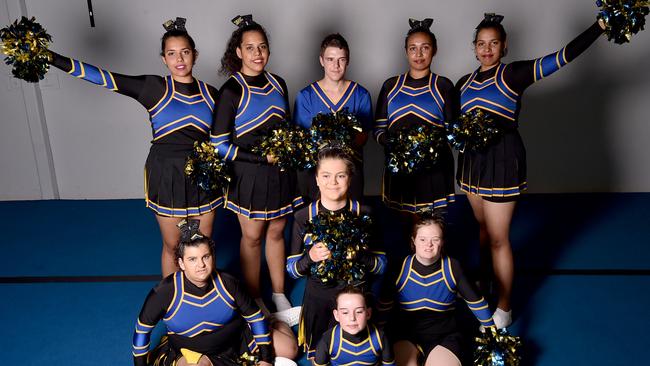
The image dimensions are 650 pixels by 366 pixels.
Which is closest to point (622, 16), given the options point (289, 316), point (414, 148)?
point (414, 148)

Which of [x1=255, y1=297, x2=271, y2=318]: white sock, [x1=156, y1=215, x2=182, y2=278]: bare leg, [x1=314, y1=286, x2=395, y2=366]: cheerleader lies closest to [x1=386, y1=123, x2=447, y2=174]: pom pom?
[x1=314, y1=286, x2=395, y2=366]: cheerleader

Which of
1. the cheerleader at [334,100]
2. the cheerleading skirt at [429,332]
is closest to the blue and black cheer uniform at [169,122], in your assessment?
the cheerleader at [334,100]

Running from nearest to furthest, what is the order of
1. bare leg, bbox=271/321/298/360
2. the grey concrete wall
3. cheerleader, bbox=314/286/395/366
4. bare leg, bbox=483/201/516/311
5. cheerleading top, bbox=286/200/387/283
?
cheerleader, bbox=314/286/395/366
cheerleading top, bbox=286/200/387/283
bare leg, bbox=271/321/298/360
bare leg, bbox=483/201/516/311
the grey concrete wall

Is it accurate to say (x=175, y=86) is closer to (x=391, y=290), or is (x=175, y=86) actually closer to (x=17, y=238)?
(x=391, y=290)

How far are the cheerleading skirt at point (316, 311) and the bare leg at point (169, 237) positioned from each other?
32.9 inches

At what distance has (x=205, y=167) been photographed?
11.2 feet

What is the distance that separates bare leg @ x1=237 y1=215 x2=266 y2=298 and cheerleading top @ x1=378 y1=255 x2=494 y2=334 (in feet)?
3.02

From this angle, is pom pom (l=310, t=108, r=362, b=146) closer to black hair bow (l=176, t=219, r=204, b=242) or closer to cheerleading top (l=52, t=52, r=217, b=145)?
cheerleading top (l=52, t=52, r=217, b=145)

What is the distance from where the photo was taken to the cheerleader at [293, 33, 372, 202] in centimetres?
357

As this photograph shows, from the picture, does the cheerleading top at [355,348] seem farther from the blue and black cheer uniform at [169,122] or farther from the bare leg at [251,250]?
the blue and black cheer uniform at [169,122]

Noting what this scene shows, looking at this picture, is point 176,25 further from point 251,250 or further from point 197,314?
point 197,314

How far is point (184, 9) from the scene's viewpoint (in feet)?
18.9

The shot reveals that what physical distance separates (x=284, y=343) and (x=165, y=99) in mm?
1563

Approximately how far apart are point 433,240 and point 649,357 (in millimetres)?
1503
